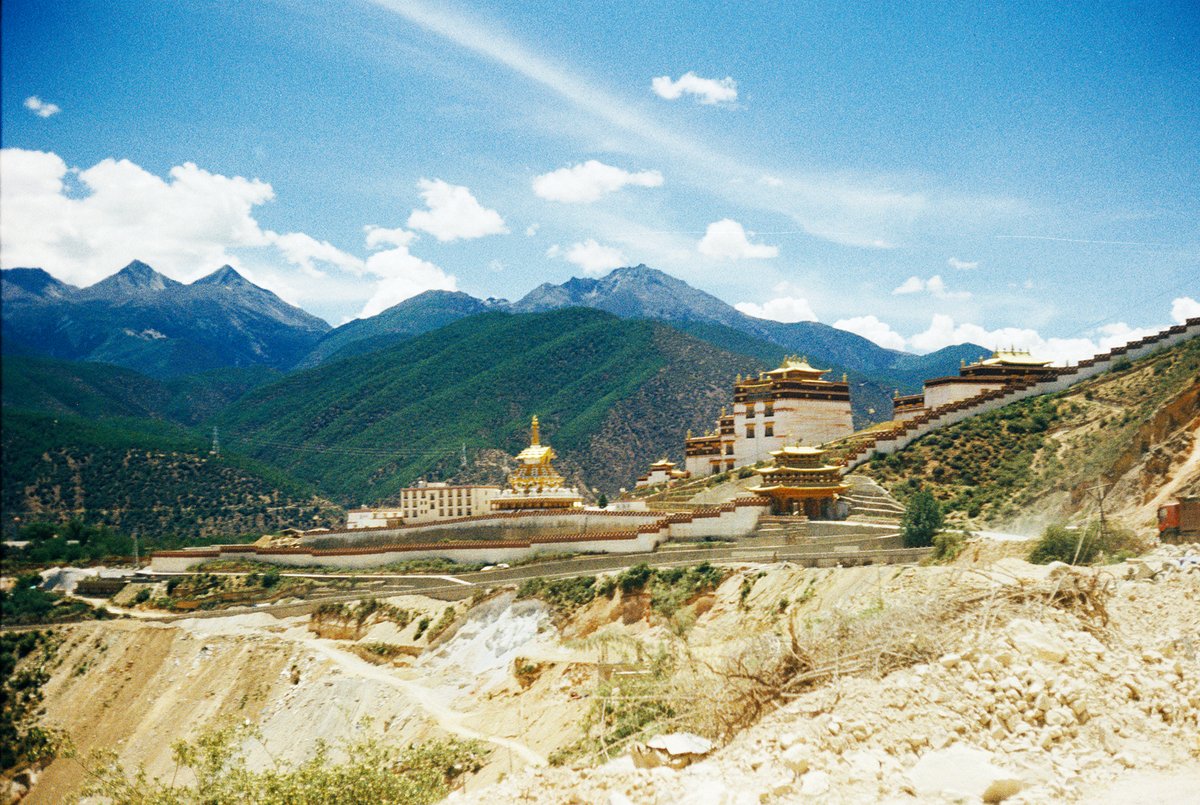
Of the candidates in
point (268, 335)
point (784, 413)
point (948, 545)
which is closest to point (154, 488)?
point (784, 413)

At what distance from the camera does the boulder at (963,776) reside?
852 centimetres

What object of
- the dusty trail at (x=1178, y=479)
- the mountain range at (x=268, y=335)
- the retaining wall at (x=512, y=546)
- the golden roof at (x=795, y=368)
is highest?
the mountain range at (x=268, y=335)

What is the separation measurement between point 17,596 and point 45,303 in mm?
27257

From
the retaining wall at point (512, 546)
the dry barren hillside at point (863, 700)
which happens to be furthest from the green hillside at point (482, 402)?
the dry barren hillside at point (863, 700)

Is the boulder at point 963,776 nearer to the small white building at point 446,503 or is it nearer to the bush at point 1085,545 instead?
the bush at point 1085,545

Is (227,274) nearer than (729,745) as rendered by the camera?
No

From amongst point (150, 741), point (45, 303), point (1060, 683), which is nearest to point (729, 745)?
point (1060, 683)

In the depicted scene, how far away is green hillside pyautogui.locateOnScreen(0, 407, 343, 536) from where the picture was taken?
165 ft

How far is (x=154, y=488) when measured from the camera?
56.5 m

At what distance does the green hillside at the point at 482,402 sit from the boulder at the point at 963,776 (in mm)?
70634

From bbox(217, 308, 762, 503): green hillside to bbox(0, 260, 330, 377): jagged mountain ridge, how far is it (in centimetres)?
1279

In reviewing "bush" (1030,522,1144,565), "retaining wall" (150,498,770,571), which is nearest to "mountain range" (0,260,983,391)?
"retaining wall" (150,498,770,571)

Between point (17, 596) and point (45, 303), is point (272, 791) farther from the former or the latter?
point (17, 596)

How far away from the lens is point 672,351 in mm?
103562
